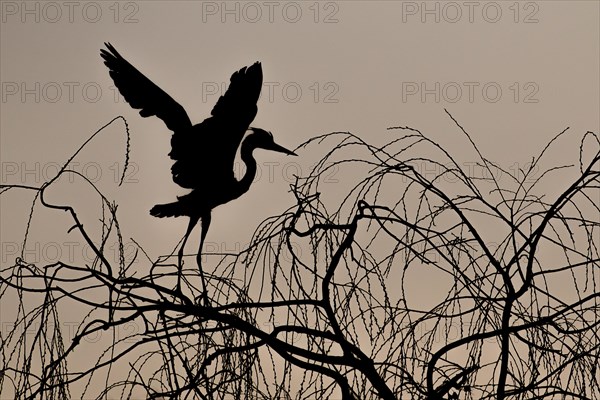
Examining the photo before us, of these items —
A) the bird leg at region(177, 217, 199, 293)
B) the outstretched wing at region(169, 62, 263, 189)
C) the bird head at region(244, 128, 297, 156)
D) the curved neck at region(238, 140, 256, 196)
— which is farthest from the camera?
the bird head at region(244, 128, 297, 156)

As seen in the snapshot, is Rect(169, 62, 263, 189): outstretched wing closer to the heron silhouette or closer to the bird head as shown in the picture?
the heron silhouette

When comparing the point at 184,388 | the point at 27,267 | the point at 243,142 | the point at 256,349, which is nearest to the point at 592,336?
the point at 256,349

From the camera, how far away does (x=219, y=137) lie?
3623 mm

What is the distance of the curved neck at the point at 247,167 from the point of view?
12.3ft

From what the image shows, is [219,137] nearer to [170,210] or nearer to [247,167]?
[247,167]

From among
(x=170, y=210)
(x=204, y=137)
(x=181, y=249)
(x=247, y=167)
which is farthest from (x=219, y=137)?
(x=181, y=249)

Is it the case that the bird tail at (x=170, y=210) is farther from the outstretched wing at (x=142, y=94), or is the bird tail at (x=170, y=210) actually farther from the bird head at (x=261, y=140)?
the bird head at (x=261, y=140)

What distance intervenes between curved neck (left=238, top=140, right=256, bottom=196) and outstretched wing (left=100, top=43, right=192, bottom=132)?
28 cm

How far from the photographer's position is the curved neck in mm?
3744

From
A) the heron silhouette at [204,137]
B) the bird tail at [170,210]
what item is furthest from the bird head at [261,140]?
the bird tail at [170,210]

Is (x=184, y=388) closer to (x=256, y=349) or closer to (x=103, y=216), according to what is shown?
(x=256, y=349)

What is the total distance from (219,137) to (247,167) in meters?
0.24

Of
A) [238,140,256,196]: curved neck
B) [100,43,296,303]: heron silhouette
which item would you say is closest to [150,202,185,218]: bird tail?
[100,43,296,303]: heron silhouette

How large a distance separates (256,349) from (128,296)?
1.15 ft
